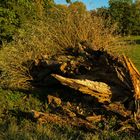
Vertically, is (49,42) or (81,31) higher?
(81,31)

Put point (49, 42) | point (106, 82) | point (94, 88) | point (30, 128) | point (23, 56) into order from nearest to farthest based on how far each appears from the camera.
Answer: point (30, 128)
point (94, 88)
point (106, 82)
point (23, 56)
point (49, 42)

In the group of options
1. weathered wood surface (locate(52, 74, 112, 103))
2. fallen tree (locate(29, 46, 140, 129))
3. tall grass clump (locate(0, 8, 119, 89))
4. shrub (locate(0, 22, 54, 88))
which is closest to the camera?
fallen tree (locate(29, 46, 140, 129))

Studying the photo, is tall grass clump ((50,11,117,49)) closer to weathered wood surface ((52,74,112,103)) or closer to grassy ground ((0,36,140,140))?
grassy ground ((0,36,140,140))

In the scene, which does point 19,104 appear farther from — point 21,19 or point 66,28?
point 21,19

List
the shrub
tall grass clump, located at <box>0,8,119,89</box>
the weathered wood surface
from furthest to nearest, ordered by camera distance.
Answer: tall grass clump, located at <box>0,8,119,89</box> → the shrub → the weathered wood surface

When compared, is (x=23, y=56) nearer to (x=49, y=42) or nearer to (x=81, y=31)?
(x=49, y=42)

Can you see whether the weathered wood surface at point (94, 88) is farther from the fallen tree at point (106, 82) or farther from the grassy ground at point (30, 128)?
the grassy ground at point (30, 128)

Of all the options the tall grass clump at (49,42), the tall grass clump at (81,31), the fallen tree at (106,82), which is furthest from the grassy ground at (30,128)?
the tall grass clump at (81,31)

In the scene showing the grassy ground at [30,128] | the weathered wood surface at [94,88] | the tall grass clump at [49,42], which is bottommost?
the grassy ground at [30,128]

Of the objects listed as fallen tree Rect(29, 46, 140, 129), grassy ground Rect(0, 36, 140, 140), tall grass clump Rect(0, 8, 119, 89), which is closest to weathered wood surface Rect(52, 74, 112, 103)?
fallen tree Rect(29, 46, 140, 129)

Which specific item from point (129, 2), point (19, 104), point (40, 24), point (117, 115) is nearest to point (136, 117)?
point (117, 115)

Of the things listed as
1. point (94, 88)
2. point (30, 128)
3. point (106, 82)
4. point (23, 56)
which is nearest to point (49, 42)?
point (23, 56)

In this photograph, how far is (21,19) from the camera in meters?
18.7

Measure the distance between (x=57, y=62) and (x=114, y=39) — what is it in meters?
3.00
